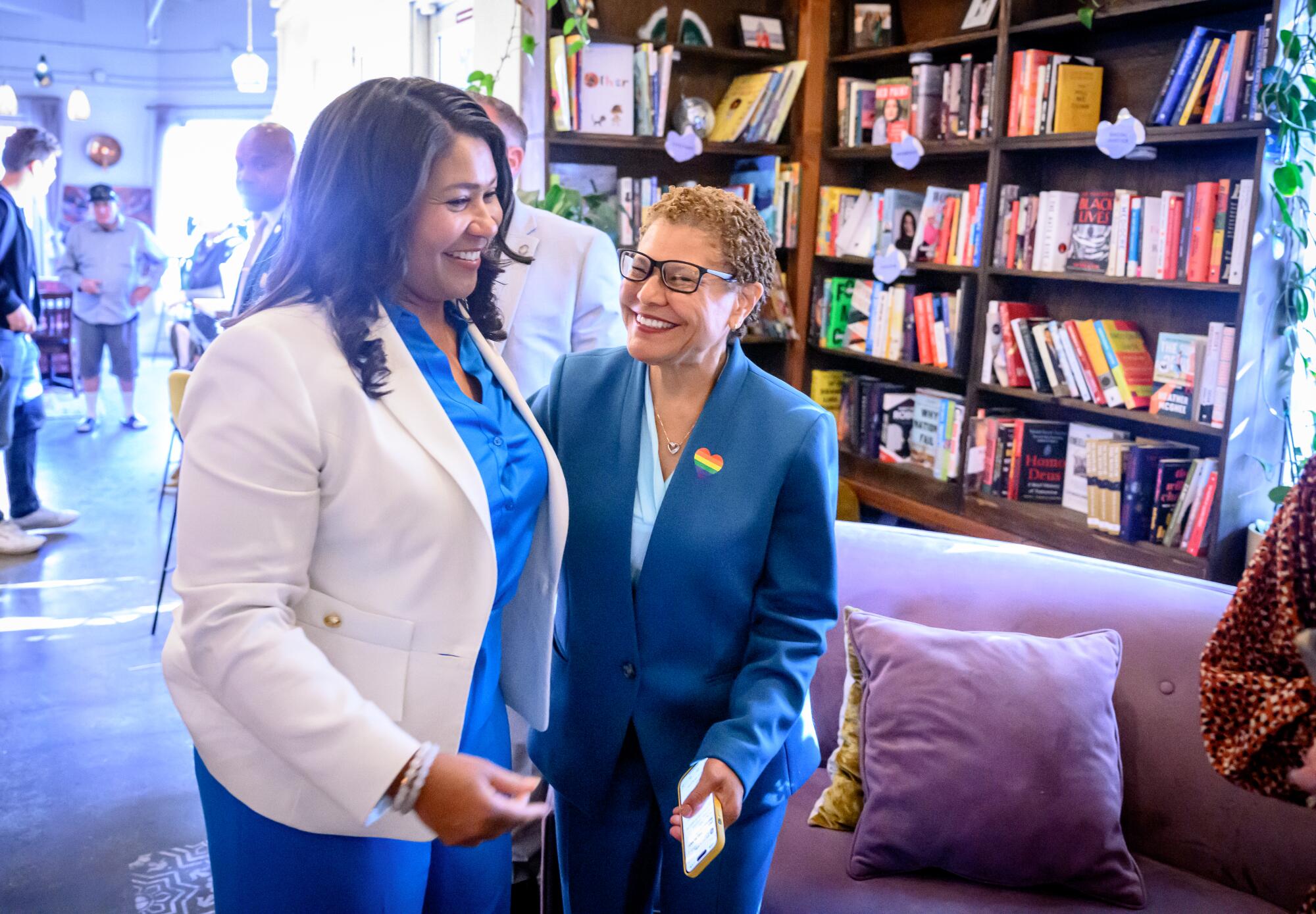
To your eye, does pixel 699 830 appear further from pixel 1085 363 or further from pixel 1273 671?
pixel 1085 363

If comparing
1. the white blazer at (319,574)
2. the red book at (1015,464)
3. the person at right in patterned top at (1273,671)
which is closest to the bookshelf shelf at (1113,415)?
the red book at (1015,464)

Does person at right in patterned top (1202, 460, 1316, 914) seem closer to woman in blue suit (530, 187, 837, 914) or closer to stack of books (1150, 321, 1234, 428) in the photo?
woman in blue suit (530, 187, 837, 914)

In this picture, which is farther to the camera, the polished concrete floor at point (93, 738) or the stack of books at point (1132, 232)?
the stack of books at point (1132, 232)

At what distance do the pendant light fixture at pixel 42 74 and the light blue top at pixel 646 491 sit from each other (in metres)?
12.4

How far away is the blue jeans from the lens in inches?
201

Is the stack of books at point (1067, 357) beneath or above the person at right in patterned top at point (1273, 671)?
above

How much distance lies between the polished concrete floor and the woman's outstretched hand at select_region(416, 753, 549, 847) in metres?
1.83

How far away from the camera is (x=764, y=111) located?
4.61 metres

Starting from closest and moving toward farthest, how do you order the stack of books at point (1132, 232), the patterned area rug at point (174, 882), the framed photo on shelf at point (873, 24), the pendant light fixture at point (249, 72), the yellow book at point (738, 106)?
the patterned area rug at point (174, 882) → the stack of books at point (1132, 232) → the framed photo on shelf at point (873, 24) → the yellow book at point (738, 106) → the pendant light fixture at point (249, 72)

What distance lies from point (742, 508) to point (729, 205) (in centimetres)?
44

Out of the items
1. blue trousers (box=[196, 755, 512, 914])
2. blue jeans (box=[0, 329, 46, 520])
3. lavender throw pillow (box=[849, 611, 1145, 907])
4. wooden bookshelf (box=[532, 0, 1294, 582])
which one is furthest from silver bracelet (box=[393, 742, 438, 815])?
blue jeans (box=[0, 329, 46, 520])

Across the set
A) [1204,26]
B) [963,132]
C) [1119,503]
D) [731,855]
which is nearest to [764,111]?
[963,132]

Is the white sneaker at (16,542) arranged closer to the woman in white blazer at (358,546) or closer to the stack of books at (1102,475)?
the stack of books at (1102,475)

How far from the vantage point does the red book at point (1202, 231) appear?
3.15 metres
